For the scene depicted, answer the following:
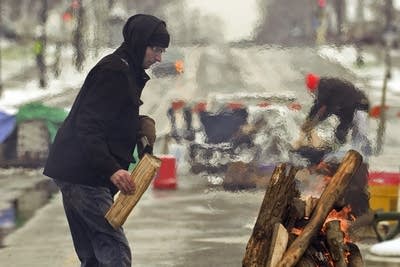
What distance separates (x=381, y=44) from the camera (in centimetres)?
6412

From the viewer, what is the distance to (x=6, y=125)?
74.5ft

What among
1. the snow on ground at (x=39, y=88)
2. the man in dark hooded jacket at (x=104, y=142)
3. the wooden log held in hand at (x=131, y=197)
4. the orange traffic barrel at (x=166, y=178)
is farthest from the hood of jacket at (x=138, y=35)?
the snow on ground at (x=39, y=88)

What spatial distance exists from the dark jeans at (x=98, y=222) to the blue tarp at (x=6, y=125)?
15.9 metres

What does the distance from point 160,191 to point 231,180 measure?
1097mm

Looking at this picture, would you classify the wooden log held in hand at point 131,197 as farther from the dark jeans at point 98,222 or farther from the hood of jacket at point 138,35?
the hood of jacket at point 138,35

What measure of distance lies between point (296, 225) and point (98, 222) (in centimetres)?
111

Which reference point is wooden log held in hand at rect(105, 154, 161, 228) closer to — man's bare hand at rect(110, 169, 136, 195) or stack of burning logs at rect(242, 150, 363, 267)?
man's bare hand at rect(110, 169, 136, 195)

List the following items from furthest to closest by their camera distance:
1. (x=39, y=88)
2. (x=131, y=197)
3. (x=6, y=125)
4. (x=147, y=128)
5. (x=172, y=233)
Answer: (x=39, y=88) → (x=6, y=125) → (x=172, y=233) → (x=147, y=128) → (x=131, y=197)

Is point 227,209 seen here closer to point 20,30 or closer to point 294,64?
point 294,64

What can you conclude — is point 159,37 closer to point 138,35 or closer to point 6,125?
point 138,35

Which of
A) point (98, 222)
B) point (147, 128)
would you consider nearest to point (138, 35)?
point (147, 128)

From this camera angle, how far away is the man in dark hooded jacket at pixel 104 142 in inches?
265

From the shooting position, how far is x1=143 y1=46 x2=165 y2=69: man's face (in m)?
7.00

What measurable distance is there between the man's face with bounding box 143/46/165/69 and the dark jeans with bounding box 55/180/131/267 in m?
0.73
